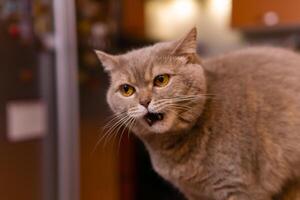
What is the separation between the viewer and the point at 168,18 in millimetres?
2717

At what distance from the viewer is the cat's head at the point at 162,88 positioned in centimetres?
93

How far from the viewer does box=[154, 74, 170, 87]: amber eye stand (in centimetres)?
95

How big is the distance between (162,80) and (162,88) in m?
0.02

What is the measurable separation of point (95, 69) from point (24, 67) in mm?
413

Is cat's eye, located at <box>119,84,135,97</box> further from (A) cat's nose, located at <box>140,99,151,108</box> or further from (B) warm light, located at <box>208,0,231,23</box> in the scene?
(B) warm light, located at <box>208,0,231,23</box>

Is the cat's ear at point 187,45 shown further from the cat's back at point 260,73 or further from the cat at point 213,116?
the cat's back at point 260,73

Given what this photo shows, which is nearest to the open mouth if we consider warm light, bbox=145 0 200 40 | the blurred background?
the blurred background

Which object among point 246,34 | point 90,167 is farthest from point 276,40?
point 90,167

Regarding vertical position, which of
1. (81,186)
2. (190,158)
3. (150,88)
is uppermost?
(150,88)

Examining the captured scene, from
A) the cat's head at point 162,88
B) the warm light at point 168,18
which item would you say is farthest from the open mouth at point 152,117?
the warm light at point 168,18

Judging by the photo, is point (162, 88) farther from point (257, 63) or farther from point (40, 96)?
point (40, 96)

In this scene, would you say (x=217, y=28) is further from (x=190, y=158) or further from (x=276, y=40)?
(x=190, y=158)

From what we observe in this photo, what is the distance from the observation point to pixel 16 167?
1959mm

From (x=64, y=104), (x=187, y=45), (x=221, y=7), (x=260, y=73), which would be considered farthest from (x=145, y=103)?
(x=64, y=104)
